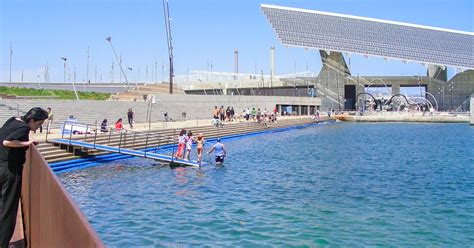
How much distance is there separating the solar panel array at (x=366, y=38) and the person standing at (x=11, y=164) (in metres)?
69.5

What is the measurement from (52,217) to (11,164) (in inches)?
70.0

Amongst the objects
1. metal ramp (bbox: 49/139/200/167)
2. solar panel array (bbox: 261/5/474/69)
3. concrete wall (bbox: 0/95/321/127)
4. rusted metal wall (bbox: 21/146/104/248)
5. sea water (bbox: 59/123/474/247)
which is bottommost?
sea water (bbox: 59/123/474/247)

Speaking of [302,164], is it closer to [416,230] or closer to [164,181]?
[164,181]

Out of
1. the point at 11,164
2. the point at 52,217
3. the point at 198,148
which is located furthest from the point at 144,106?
the point at 52,217

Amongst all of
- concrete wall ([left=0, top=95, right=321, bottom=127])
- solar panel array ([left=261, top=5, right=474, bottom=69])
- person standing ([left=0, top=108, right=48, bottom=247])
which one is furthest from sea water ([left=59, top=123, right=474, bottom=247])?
solar panel array ([left=261, top=5, right=474, bottom=69])

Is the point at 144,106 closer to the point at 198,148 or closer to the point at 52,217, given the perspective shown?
the point at 198,148

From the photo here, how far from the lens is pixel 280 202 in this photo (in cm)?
1227

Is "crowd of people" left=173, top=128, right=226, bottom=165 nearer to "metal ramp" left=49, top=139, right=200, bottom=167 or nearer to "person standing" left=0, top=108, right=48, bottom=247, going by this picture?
"metal ramp" left=49, top=139, right=200, bottom=167

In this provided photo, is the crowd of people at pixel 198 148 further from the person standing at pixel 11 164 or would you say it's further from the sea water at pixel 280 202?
the person standing at pixel 11 164

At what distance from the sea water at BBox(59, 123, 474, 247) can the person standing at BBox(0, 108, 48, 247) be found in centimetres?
368

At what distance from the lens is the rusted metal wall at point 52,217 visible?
7.94 feet

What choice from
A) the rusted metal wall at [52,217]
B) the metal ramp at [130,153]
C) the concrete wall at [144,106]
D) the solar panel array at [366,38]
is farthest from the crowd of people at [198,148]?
the solar panel array at [366,38]

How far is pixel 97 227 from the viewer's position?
9727 mm

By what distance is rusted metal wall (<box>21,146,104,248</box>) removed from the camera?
242 centimetres
